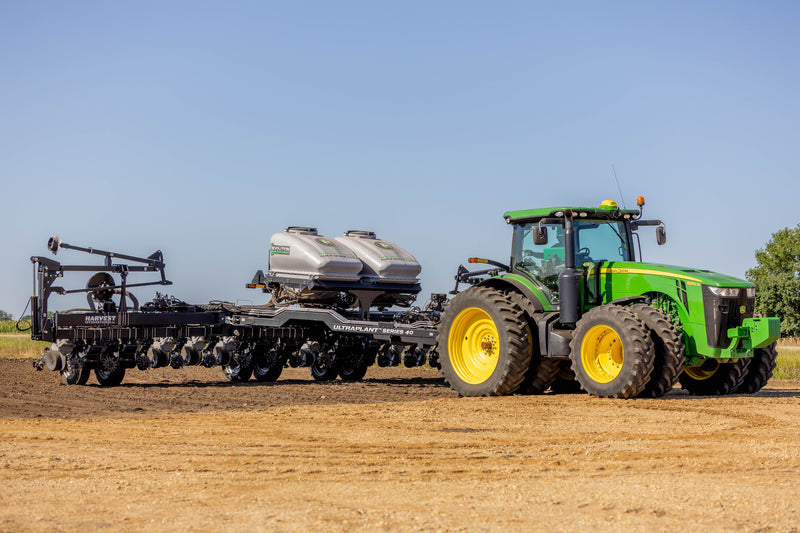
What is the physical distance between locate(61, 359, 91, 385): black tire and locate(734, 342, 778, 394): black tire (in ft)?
34.7

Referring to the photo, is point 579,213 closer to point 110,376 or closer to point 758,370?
point 758,370

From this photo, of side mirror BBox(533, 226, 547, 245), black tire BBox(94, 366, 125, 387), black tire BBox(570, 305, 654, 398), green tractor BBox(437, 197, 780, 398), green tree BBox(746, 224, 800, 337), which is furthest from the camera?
green tree BBox(746, 224, 800, 337)

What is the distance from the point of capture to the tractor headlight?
1152cm

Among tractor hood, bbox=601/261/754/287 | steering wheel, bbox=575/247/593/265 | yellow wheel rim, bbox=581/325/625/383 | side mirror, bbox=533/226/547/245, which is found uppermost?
side mirror, bbox=533/226/547/245

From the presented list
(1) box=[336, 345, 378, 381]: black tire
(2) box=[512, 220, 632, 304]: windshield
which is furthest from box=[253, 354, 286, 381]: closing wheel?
(2) box=[512, 220, 632, 304]: windshield

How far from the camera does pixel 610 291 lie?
40.9 ft

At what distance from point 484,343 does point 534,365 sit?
2.47 feet

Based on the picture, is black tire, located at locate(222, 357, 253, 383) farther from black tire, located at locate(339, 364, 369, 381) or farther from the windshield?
the windshield

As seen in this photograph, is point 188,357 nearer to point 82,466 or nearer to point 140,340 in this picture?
point 140,340

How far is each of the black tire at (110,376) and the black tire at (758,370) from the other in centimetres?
1007

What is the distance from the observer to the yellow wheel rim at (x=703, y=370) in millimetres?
12789

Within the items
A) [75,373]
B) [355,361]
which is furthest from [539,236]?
[75,373]

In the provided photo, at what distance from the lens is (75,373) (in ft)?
55.0

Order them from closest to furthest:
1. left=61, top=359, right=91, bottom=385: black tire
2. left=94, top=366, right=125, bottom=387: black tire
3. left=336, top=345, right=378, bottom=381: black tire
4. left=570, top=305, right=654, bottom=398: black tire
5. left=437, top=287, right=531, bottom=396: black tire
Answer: left=570, top=305, right=654, bottom=398: black tire → left=437, top=287, right=531, bottom=396: black tire → left=61, top=359, right=91, bottom=385: black tire → left=94, top=366, right=125, bottom=387: black tire → left=336, top=345, right=378, bottom=381: black tire
